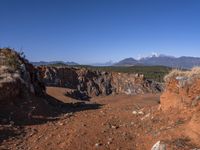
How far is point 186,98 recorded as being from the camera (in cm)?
1166

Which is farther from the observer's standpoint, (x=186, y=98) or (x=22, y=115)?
(x=22, y=115)

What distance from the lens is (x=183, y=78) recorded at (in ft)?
40.4

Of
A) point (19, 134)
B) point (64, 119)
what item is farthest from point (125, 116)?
point (19, 134)

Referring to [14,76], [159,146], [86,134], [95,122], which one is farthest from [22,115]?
[159,146]

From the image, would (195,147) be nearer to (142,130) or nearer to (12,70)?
(142,130)

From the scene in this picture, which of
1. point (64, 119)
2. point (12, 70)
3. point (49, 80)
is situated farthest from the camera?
point (49, 80)

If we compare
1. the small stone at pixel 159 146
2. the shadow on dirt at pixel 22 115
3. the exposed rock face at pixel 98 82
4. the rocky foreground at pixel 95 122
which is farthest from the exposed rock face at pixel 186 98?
the exposed rock face at pixel 98 82

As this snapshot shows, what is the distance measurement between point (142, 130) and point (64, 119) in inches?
151

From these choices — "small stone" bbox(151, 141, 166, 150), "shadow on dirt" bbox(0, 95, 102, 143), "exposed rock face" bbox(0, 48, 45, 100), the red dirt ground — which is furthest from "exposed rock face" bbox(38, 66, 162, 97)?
"small stone" bbox(151, 141, 166, 150)

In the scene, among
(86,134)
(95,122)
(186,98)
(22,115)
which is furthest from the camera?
(22,115)

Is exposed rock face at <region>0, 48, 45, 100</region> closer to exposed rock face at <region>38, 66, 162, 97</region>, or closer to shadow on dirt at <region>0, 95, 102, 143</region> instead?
shadow on dirt at <region>0, 95, 102, 143</region>

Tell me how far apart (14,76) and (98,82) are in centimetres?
3436

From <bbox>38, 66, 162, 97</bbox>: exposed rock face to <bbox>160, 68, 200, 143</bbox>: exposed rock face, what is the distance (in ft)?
112

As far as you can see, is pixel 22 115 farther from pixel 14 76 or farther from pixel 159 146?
pixel 159 146
